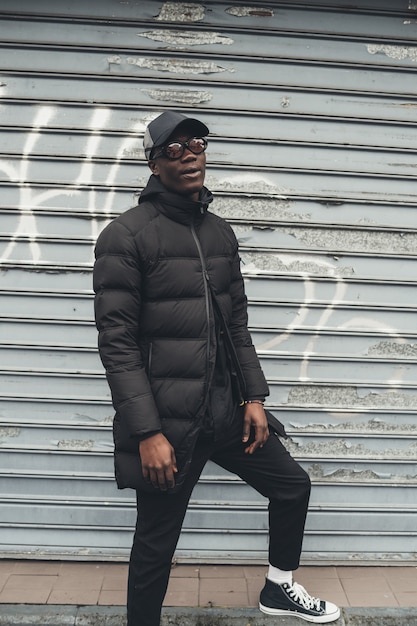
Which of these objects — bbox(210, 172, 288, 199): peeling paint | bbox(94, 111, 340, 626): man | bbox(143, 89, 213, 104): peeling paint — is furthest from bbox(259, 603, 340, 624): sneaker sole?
bbox(143, 89, 213, 104): peeling paint

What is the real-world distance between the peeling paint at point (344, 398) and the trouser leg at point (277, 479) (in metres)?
0.67

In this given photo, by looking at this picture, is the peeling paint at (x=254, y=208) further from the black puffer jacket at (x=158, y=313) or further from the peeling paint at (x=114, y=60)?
the peeling paint at (x=114, y=60)

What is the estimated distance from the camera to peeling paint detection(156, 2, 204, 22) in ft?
10.7

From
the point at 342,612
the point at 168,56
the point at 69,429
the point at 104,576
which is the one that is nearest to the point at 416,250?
the point at 168,56

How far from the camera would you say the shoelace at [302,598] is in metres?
3.07

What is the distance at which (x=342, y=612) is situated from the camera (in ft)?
10.4

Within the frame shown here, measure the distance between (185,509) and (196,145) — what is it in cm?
160

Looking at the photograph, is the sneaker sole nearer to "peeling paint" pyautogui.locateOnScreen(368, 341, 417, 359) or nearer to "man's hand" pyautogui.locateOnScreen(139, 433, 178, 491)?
"man's hand" pyautogui.locateOnScreen(139, 433, 178, 491)

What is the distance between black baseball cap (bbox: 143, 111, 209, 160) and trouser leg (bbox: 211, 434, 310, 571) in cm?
140

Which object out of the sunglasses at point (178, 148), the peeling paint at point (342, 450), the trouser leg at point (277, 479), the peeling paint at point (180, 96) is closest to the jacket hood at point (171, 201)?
the sunglasses at point (178, 148)

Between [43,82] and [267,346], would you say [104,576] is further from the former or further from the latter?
[43,82]

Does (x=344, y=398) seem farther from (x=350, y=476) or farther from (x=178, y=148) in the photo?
(x=178, y=148)

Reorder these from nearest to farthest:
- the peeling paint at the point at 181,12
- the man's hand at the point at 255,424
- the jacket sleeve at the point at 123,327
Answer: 1. the jacket sleeve at the point at 123,327
2. the man's hand at the point at 255,424
3. the peeling paint at the point at 181,12

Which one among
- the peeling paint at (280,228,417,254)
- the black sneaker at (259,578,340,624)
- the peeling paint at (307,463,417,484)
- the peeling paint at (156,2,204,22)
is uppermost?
the peeling paint at (156,2,204,22)
